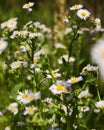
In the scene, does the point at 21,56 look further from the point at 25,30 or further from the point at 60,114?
the point at 60,114

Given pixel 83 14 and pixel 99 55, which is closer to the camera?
pixel 99 55

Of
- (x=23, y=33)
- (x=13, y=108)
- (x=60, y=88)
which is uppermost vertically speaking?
Answer: (x=23, y=33)

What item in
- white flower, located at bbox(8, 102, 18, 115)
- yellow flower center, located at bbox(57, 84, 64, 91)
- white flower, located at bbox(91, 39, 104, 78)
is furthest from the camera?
white flower, located at bbox(8, 102, 18, 115)

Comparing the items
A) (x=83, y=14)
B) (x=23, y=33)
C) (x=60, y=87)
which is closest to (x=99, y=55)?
(x=60, y=87)

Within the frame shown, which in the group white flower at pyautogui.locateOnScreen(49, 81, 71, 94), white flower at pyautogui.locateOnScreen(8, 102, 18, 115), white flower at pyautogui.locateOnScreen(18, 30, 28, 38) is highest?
white flower at pyautogui.locateOnScreen(18, 30, 28, 38)

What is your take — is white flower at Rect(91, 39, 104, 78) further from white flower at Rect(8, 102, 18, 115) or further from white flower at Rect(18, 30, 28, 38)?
white flower at Rect(8, 102, 18, 115)

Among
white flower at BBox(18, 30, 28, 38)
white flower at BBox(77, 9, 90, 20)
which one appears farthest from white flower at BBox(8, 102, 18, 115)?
white flower at BBox(77, 9, 90, 20)

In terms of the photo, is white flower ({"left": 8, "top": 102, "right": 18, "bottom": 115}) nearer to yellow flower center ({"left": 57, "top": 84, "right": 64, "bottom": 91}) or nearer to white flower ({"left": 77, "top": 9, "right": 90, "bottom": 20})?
yellow flower center ({"left": 57, "top": 84, "right": 64, "bottom": 91})

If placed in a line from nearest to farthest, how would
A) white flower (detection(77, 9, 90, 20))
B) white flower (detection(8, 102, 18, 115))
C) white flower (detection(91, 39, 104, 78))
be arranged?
1. white flower (detection(91, 39, 104, 78))
2. white flower (detection(77, 9, 90, 20))
3. white flower (detection(8, 102, 18, 115))

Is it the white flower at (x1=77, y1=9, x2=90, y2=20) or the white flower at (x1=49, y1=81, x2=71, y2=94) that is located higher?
the white flower at (x1=77, y1=9, x2=90, y2=20)

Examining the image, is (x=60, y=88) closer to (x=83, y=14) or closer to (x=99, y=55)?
(x=99, y=55)

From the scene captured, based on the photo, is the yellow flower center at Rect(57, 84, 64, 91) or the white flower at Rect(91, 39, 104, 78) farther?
the yellow flower center at Rect(57, 84, 64, 91)

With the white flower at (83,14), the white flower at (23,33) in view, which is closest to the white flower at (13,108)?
the white flower at (23,33)
